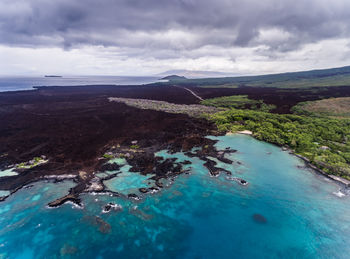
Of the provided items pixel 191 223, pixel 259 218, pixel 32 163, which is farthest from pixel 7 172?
pixel 259 218

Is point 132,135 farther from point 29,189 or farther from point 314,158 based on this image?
point 314,158

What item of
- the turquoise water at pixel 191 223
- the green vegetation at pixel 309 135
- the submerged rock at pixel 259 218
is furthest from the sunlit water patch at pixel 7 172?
the green vegetation at pixel 309 135

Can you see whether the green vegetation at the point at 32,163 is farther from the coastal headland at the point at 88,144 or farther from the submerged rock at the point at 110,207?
the submerged rock at the point at 110,207

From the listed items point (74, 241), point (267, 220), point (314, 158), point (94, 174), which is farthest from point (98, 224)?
point (314, 158)

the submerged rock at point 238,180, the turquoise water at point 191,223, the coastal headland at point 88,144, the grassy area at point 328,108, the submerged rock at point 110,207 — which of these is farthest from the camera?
the grassy area at point 328,108

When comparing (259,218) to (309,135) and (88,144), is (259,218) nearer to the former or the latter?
(309,135)

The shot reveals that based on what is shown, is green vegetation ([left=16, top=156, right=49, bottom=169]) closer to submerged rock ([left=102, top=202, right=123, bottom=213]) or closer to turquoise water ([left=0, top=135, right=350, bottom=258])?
turquoise water ([left=0, top=135, right=350, bottom=258])
